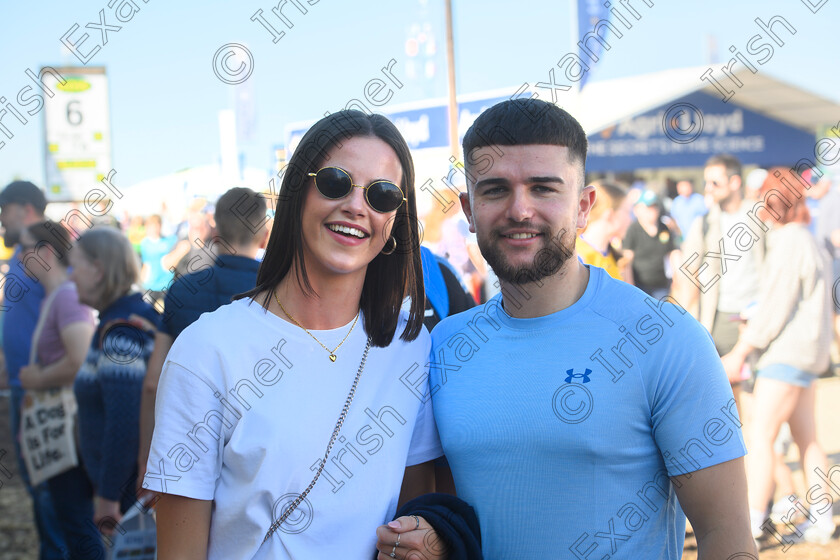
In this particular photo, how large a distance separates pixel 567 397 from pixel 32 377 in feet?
12.7

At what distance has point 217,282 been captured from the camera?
3.45 meters

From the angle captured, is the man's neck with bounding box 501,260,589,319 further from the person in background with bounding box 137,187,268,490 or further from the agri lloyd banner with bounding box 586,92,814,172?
the agri lloyd banner with bounding box 586,92,814,172

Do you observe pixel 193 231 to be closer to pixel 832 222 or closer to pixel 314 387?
pixel 832 222

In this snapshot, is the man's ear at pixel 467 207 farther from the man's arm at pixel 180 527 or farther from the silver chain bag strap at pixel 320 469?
the man's arm at pixel 180 527

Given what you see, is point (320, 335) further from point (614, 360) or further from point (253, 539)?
point (614, 360)

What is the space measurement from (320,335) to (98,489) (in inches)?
106

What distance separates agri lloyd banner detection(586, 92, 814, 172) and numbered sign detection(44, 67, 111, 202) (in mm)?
8512

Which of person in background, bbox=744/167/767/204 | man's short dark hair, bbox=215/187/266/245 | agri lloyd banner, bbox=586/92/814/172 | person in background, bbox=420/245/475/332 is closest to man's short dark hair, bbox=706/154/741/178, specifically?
person in background, bbox=744/167/767/204

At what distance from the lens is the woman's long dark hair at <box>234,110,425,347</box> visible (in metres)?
1.95

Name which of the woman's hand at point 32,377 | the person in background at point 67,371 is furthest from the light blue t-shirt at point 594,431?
the woman's hand at point 32,377

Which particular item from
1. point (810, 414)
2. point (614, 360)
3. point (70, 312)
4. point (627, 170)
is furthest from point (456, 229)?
point (614, 360)

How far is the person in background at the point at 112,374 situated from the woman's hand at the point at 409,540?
2444 millimetres

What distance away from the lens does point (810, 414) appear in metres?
5.15

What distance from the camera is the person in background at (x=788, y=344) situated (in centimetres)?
503
